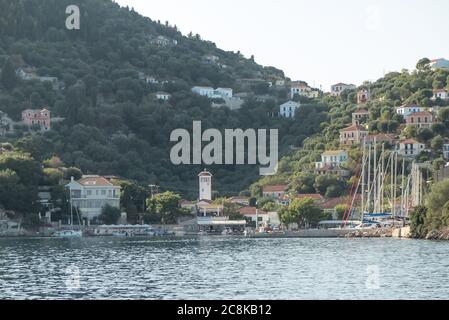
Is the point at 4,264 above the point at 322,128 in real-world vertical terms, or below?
below

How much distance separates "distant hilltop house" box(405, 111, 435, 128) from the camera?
111938mm

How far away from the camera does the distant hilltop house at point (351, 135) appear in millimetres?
111562

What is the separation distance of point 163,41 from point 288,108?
33.1m

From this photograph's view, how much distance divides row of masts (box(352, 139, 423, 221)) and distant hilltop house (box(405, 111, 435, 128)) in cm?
1269

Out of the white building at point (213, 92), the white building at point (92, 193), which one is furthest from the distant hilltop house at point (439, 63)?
the white building at point (92, 193)

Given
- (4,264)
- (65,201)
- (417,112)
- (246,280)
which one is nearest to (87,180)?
(65,201)

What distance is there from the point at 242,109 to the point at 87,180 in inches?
1556

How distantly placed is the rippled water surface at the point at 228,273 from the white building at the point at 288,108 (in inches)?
2824

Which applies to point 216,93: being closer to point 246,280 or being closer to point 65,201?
Result: point 65,201

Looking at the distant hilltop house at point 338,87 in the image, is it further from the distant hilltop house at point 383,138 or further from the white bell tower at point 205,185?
the white bell tower at point 205,185

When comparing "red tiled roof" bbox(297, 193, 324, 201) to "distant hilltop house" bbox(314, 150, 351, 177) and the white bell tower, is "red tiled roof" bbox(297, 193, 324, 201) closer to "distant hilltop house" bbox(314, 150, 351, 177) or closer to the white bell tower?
"distant hilltop house" bbox(314, 150, 351, 177)

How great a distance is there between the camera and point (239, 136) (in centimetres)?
11206

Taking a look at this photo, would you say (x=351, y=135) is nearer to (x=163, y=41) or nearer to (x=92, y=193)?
(x=92, y=193)

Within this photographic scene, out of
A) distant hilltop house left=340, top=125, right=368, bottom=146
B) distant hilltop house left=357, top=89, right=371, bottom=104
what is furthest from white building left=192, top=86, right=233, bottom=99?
distant hilltop house left=340, top=125, right=368, bottom=146
